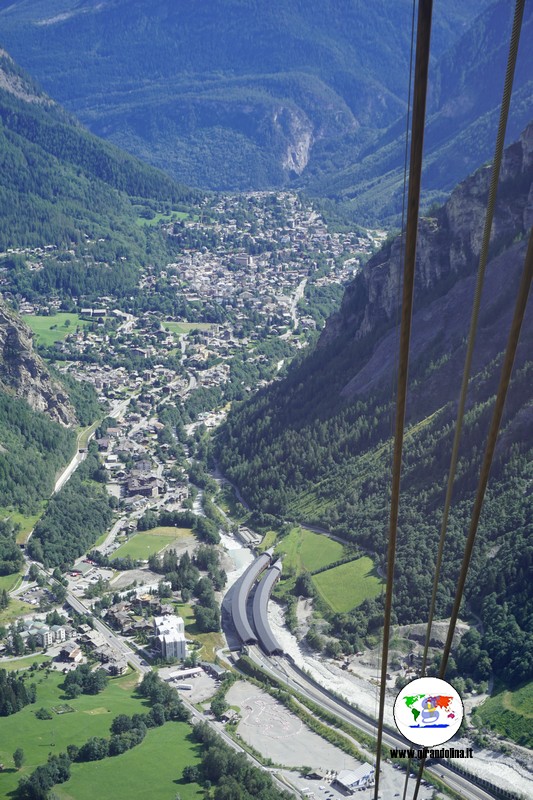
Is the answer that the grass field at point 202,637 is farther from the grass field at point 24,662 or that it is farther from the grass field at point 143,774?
the grass field at point 143,774

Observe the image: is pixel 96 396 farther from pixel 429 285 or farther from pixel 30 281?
pixel 30 281

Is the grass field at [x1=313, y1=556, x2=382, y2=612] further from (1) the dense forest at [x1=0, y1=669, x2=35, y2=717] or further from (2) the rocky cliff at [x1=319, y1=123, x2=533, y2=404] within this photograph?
(1) the dense forest at [x1=0, y1=669, x2=35, y2=717]

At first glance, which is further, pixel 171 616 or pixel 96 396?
pixel 96 396

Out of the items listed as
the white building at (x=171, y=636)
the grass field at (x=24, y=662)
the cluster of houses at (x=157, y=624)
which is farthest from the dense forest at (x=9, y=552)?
the white building at (x=171, y=636)

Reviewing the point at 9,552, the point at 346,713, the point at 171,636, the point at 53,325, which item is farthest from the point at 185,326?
the point at 346,713

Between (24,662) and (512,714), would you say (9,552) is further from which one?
(512,714)

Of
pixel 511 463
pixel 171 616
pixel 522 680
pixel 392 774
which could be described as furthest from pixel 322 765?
pixel 511 463
